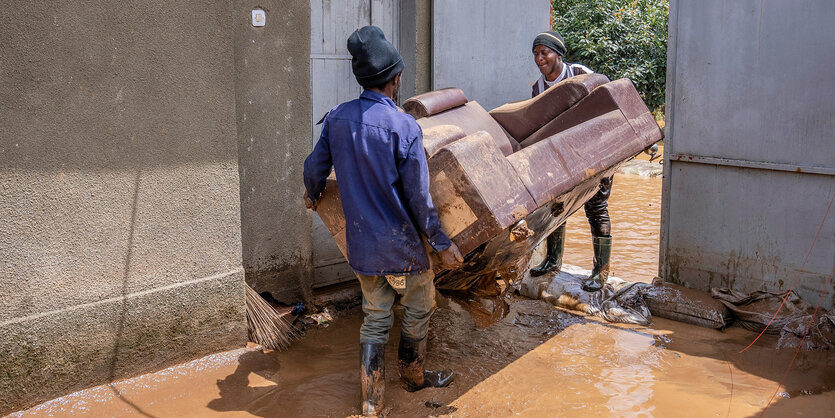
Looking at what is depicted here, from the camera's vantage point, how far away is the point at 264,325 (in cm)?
441

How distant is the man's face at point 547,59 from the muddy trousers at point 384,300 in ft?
7.83

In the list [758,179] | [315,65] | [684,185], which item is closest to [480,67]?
[315,65]

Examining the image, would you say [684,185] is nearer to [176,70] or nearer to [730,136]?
[730,136]

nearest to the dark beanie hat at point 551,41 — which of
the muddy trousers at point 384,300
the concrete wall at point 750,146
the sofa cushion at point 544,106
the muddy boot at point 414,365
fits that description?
the sofa cushion at point 544,106

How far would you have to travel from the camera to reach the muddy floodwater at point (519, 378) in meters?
3.62

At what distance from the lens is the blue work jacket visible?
3221mm

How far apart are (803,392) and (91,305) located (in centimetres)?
372

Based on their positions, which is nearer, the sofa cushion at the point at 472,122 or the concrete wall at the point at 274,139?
the sofa cushion at the point at 472,122

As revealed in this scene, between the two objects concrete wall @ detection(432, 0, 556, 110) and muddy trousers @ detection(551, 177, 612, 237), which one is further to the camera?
concrete wall @ detection(432, 0, 556, 110)

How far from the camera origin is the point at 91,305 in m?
3.61

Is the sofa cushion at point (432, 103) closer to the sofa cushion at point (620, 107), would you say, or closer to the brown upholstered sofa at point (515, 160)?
the brown upholstered sofa at point (515, 160)

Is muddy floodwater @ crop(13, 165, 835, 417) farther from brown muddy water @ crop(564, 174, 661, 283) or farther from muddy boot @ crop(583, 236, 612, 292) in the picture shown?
brown muddy water @ crop(564, 174, 661, 283)

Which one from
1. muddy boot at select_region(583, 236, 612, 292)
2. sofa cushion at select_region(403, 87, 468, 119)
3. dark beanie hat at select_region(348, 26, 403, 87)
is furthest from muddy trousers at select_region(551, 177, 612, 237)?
dark beanie hat at select_region(348, 26, 403, 87)

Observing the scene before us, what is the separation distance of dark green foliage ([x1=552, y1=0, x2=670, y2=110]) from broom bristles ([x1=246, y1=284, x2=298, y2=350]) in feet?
38.4
